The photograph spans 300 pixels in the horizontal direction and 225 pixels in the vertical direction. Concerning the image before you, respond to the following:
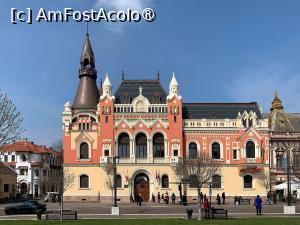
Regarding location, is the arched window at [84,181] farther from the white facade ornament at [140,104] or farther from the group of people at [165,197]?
the white facade ornament at [140,104]

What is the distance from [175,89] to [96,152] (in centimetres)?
1439

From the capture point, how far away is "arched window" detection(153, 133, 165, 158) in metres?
71.8

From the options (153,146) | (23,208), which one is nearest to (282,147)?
(153,146)

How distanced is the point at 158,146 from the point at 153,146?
2.48 ft

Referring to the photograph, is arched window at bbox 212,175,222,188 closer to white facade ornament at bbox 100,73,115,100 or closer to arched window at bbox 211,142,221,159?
arched window at bbox 211,142,221,159

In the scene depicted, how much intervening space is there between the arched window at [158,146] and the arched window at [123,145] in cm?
384

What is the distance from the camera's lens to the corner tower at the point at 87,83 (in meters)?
76.2

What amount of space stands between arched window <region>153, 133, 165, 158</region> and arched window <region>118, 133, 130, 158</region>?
384 cm

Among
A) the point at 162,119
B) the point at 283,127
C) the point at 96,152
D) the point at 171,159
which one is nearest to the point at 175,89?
the point at 162,119

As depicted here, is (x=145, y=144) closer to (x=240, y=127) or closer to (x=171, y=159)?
(x=171, y=159)

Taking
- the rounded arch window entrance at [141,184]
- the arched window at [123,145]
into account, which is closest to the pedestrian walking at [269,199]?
the rounded arch window entrance at [141,184]

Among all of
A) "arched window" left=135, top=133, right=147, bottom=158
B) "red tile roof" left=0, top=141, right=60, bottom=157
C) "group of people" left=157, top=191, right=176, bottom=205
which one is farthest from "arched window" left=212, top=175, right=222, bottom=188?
"red tile roof" left=0, top=141, right=60, bottom=157

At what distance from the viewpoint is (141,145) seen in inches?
2840

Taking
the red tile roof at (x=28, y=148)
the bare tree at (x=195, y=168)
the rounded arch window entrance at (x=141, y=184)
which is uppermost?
the red tile roof at (x=28, y=148)
